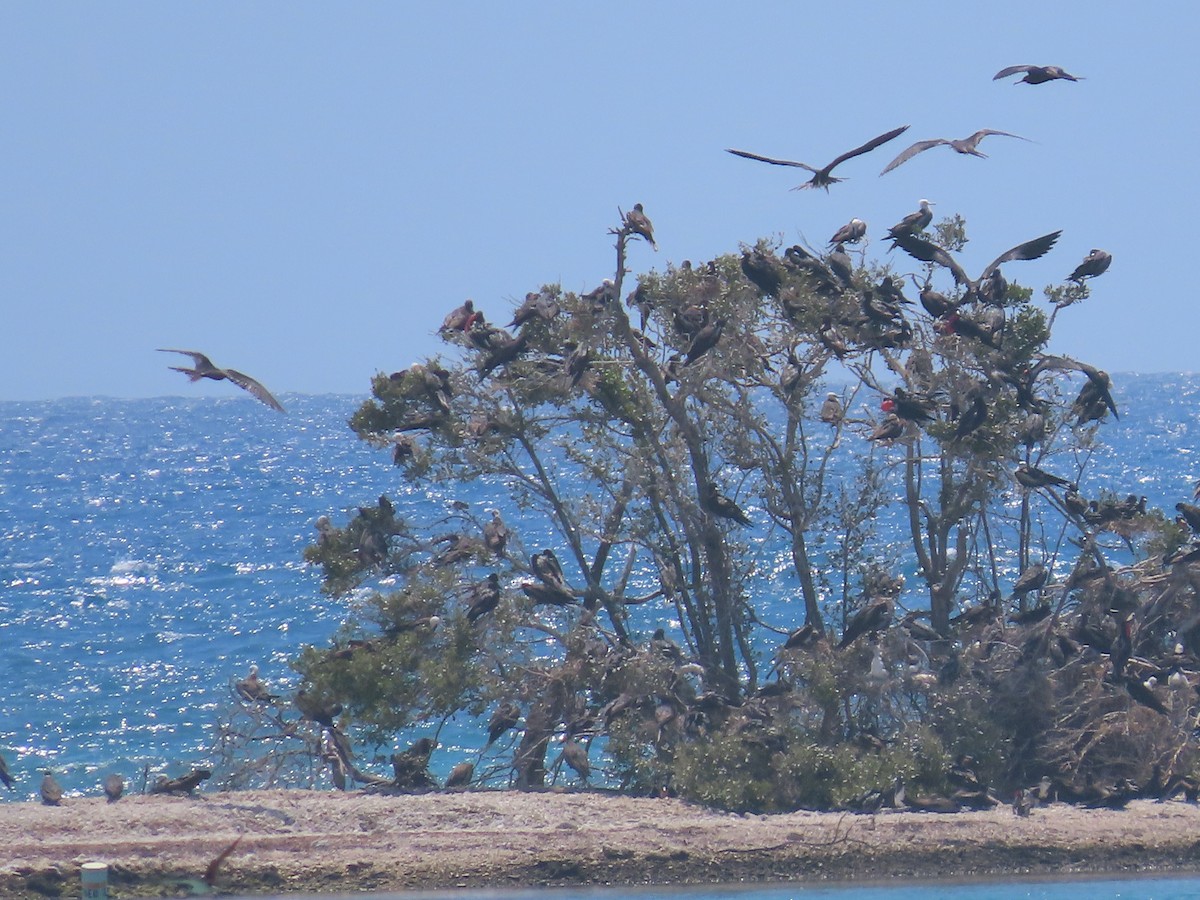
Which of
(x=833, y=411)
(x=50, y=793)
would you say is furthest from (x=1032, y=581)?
(x=50, y=793)

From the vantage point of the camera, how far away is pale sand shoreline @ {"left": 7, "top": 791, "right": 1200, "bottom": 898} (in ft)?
42.3

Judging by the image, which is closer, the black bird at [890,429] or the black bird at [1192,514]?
the black bird at [890,429]

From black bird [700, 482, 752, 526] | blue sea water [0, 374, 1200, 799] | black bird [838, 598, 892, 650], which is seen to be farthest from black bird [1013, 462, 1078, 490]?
blue sea water [0, 374, 1200, 799]

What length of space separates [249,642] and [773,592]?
8614mm

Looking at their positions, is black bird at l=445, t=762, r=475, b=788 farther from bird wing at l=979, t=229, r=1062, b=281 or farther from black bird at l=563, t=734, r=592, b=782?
bird wing at l=979, t=229, r=1062, b=281

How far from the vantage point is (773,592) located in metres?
29.5

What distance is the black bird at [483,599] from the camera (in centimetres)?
1522

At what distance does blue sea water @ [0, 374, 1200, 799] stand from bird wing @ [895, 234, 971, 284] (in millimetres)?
4775

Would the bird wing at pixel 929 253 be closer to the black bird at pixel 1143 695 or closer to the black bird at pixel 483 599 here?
the black bird at pixel 1143 695

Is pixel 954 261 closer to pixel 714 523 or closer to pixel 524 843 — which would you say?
pixel 714 523

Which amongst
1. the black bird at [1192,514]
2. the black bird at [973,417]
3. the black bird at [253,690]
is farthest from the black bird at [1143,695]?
the black bird at [253,690]

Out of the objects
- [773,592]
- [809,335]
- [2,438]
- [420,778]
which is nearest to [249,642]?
[773,592]

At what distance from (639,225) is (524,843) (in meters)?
5.18

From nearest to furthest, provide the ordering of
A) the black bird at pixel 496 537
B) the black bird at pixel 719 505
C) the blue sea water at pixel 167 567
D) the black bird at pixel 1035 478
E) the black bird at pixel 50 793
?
the black bird at pixel 50 793 < the black bird at pixel 1035 478 < the black bird at pixel 719 505 < the black bird at pixel 496 537 < the blue sea water at pixel 167 567
